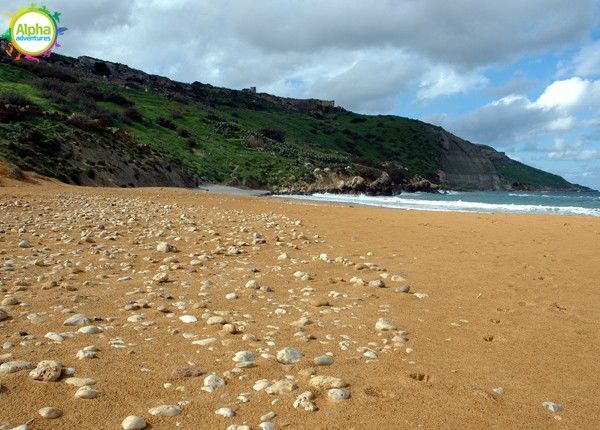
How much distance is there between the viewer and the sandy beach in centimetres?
369

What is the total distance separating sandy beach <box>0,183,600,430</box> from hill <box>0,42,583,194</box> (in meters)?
30.5

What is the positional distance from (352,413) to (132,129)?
64.3 meters

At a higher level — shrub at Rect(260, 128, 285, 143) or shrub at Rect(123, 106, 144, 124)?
shrub at Rect(260, 128, 285, 143)

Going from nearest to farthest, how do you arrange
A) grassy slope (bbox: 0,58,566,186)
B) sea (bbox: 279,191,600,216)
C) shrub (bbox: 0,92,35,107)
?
sea (bbox: 279,191,600,216)
shrub (bbox: 0,92,35,107)
grassy slope (bbox: 0,58,566,186)

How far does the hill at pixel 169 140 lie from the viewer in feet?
131

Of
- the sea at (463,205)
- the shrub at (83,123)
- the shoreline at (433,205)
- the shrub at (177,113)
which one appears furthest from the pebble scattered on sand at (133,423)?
the shrub at (177,113)

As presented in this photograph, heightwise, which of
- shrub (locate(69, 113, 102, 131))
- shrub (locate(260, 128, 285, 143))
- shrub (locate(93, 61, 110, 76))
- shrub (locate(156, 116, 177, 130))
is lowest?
shrub (locate(69, 113, 102, 131))

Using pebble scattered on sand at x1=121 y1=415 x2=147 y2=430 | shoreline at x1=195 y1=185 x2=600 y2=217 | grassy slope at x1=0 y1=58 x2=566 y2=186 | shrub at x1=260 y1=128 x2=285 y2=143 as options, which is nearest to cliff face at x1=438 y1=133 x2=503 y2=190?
grassy slope at x1=0 y1=58 x2=566 y2=186

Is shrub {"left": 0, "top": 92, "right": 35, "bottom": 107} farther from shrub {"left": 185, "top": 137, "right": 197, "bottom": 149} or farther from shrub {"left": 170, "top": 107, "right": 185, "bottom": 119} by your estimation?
shrub {"left": 170, "top": 107, "right": 185, "bottom": 119}

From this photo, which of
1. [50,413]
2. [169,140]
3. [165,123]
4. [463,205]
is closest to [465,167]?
[165,123]

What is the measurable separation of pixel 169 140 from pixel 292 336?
62.9m

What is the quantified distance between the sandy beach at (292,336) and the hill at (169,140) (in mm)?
30471

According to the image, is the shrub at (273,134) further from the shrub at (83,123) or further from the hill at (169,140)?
the shrub at (83,123)

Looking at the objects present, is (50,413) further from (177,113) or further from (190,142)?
(177,113)
